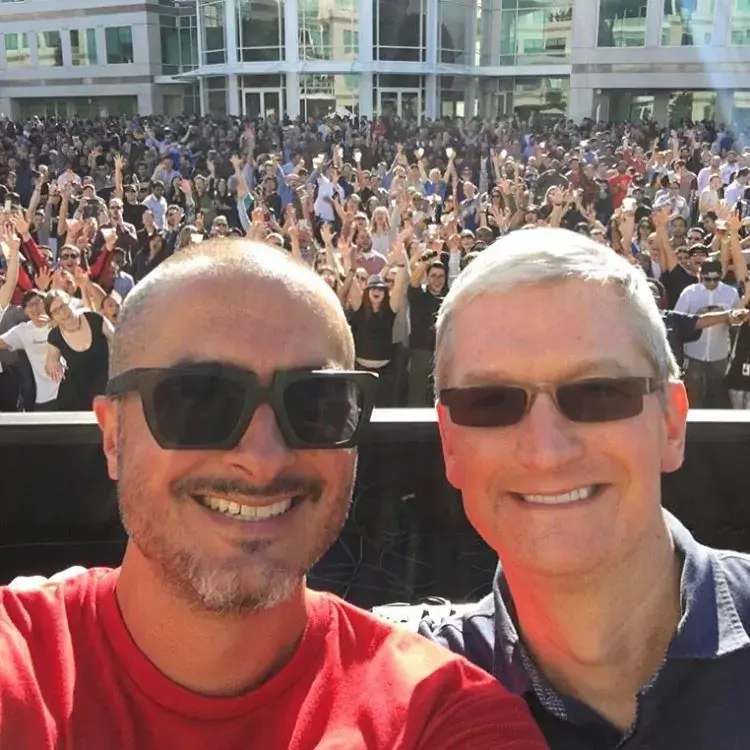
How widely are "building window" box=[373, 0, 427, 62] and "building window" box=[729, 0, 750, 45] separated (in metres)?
11.4

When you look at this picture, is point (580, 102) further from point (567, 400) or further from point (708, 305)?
point (567, 400)

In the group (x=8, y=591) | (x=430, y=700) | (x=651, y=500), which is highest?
(x=651, y=500)

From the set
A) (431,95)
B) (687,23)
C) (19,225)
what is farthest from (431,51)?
(19,225)

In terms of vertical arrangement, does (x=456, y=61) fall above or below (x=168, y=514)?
above

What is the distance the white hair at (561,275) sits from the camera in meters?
1.68

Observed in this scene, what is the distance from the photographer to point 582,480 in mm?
1633

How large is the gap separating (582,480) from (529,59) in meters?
39.9

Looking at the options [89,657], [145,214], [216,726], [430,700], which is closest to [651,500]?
[430,700]

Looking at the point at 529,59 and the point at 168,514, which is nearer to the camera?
the point at 168,514

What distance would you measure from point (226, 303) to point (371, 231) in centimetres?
795

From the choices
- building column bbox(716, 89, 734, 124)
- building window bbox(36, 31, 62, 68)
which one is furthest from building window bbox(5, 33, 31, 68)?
building column bbox(716, 89, 734, 124)

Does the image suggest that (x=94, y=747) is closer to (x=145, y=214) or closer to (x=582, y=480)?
(x=582, y=480)

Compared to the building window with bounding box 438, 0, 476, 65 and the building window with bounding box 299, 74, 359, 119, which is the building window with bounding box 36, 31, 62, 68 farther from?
the building window with bounding box 438, 0, 476, 65

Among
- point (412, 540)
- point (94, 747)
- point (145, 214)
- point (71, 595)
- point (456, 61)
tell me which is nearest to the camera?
point (94, 747)
